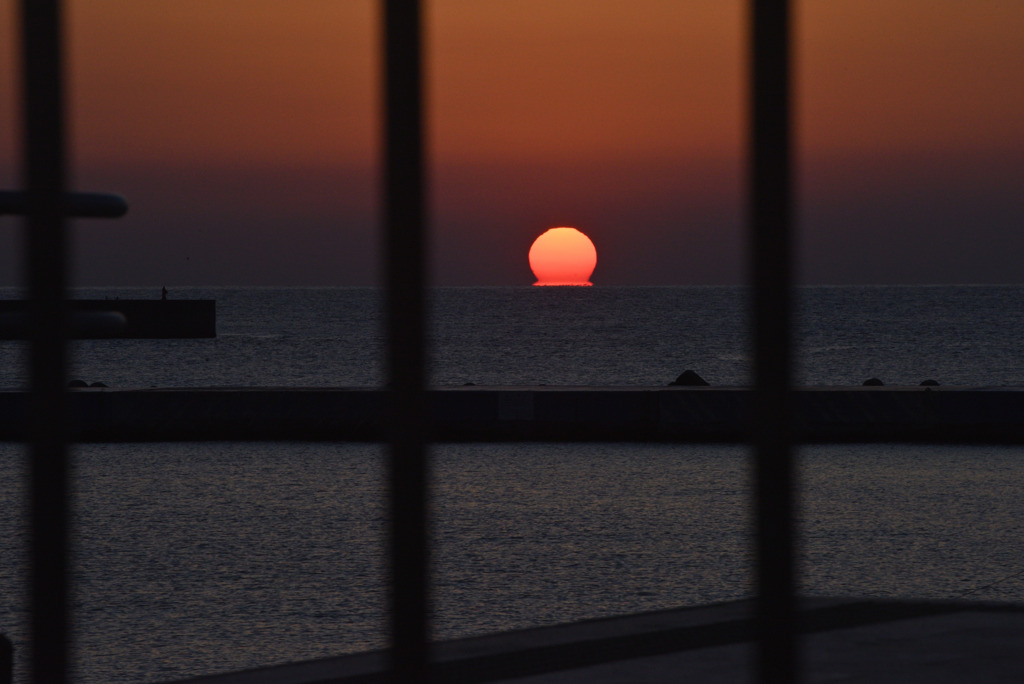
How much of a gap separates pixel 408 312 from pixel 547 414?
57.7ft

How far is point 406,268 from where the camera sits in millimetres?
1770

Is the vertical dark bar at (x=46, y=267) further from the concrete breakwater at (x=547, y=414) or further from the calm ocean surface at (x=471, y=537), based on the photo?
the concrete breakwater at (x=547, y=414)

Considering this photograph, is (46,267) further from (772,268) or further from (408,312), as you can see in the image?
(772,268)

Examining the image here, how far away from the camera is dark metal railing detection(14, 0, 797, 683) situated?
5.57ft

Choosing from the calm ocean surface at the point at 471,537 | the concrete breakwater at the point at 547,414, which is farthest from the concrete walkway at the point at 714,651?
the concrete breakwater at the point at 547,414

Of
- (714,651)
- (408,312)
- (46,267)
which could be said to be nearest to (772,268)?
(408,312)

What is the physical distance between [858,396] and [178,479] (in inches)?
371

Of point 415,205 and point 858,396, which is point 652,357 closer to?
point 858,396

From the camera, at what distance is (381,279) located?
1.79m

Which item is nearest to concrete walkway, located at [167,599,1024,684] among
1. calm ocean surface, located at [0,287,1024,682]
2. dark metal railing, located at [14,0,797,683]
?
calm ocean surface, located at [0,287,1024,682]

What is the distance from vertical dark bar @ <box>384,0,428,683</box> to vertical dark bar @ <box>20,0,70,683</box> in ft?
1.60

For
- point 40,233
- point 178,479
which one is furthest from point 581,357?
point 40,233

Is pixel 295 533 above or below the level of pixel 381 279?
below

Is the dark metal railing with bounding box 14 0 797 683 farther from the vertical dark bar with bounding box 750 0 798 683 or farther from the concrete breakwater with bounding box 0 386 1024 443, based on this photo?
the concrete breakwater with bounding box 0 386 1024 443
